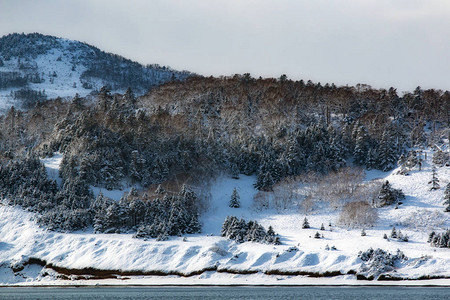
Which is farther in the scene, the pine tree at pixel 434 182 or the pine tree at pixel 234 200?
the pine tree at pixel 234 200

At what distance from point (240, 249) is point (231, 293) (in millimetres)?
16246

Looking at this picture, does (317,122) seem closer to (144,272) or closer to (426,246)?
(426,246)

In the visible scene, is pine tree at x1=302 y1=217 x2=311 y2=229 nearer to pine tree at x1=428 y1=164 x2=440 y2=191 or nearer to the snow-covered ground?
the snow-covered ground

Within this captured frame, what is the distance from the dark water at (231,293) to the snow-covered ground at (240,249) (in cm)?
356

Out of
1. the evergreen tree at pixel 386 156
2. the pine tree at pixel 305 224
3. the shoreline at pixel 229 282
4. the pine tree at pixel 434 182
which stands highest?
the evergreen tree at pixel 386 156

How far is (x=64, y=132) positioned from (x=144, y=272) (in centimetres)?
5332

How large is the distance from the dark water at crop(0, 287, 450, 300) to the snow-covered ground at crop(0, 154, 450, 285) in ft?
11.7

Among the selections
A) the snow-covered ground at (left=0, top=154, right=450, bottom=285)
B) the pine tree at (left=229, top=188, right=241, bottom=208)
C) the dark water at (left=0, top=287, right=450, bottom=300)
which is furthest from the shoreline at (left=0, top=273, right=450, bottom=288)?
the pine tree at (left=229, top=188, right=241, bottom=208)

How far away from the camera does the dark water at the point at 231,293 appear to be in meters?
50.3

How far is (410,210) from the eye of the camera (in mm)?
83375

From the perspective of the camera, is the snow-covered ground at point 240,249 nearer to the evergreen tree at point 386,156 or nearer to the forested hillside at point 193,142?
the forested hillside at point 193,142

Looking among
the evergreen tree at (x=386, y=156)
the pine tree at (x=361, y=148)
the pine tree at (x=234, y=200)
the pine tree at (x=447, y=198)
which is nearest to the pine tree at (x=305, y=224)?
the pine tree at (x=234, y=200)

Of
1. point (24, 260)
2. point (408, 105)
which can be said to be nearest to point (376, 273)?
point (24, 260)

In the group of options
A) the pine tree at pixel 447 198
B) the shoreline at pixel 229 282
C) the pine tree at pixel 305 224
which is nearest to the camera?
the shoreline at pixel 229 282
